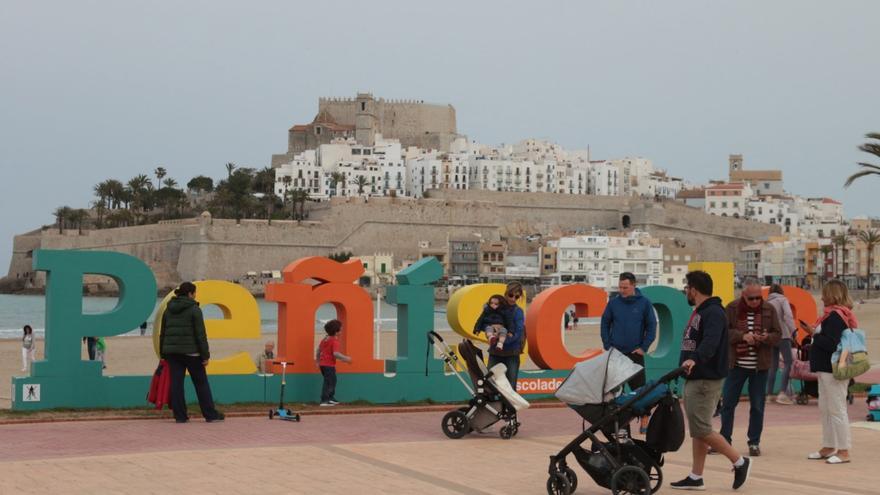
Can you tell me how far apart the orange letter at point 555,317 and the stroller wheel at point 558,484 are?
6.08m

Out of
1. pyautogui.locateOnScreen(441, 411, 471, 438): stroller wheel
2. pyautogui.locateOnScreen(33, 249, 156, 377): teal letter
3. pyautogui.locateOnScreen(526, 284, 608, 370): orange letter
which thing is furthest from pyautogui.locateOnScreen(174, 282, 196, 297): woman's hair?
pyautogui.locateOnScreen(526, 284, 608, 370): orange letter

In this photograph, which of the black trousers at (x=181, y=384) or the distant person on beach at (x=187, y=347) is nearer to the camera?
the black trousers at (x=181, y=384)

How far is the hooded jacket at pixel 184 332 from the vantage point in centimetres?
1138

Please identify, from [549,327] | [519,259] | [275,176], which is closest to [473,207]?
[519,259]

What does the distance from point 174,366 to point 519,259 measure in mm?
90409

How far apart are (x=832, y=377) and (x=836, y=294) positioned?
64 centimetres

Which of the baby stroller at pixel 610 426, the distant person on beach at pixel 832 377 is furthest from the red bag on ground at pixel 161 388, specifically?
the distant person on beach at pixel 832 377

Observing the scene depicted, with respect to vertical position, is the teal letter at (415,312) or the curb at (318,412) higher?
the teal letter at (415,312)

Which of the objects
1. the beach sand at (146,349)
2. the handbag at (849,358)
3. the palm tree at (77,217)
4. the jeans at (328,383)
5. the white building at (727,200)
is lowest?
Answer: the beach sand at (146,349)

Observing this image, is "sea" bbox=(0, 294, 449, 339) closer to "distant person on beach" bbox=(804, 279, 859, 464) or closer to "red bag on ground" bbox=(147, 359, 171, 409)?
"red bag on ground" bbox=(147, 359, 171, 409)

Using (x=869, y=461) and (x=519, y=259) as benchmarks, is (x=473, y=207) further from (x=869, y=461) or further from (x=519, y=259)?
(x=869, y=461)

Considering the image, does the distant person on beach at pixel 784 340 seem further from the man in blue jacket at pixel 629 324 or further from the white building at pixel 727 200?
the white building at pixel 727 200

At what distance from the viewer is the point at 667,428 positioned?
7.73 metres

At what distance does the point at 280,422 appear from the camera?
37.2 ft
